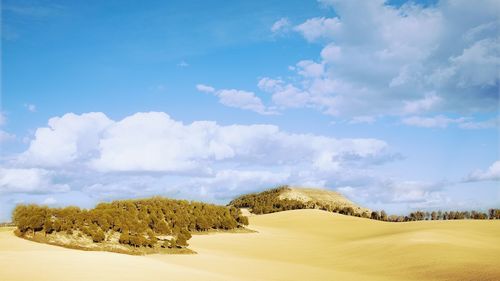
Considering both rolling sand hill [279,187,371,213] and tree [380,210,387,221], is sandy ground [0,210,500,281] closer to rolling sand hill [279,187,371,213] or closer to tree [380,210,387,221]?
tree [380,210,387,221]

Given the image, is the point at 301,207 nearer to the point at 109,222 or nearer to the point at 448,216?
the point at 448,216

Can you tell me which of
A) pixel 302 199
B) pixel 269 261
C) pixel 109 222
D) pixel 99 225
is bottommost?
pixel 269 261

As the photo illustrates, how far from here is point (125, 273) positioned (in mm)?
21094

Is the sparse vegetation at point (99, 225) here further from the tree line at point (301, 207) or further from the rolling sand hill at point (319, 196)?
the rolling sand hill at point (319, 196)

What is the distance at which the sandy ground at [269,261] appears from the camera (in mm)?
21266

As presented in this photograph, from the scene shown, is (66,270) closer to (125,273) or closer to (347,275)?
(125,273)

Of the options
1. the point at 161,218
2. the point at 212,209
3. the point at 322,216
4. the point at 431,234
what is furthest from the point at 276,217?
the point at 431,234

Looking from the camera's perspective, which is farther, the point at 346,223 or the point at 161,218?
the point at 346,223

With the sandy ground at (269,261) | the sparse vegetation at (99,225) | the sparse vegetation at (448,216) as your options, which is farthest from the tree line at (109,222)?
the sparse vegetation at (448,216)

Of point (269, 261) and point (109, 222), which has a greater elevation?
point (109, 222)

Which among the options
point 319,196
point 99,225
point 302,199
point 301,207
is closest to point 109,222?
point 99,225

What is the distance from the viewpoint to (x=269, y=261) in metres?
36.9

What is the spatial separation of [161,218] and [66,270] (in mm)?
38625

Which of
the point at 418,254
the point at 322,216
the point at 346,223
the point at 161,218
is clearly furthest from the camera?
the point at 322,216
